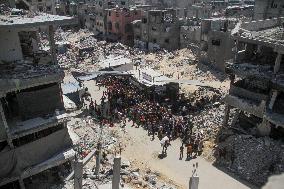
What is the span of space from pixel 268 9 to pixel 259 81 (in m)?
28.6

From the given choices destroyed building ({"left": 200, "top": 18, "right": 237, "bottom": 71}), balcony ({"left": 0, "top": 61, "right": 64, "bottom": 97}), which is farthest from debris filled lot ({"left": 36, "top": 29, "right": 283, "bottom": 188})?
balcony ({"left": 0, "top": 61, "right": 64, "bottom": 97})

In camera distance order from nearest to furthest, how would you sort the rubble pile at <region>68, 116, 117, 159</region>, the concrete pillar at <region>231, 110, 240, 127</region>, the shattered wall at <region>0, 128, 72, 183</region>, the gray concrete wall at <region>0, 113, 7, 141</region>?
the gray concrete wall at <region>0, 113, 7, 141</region>, the shattered wall at <region>0, 128, 72, 183</region>, the rubble pile at <region>68, 116, 117, 159</region>, the concrete pillar at <region>231, 110, 240, 127</region>

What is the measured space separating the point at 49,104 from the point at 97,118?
12102 millimetres

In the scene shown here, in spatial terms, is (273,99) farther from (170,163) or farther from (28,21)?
(28,21)

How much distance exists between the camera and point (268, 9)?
48781mm

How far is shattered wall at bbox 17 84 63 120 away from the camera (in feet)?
60.1

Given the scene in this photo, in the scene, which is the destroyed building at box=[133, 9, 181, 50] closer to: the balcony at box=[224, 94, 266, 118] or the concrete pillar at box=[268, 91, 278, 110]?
the balcony at box=[224, 94, 266, 118]

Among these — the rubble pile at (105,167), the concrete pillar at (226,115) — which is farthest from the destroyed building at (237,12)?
the rubble pile at (105,167)

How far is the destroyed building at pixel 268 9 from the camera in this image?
47156 mm

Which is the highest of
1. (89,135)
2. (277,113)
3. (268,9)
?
(268,9)

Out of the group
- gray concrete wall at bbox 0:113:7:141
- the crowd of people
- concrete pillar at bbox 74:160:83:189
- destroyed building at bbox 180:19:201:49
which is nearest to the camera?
concrete pillar at bbox 74:160:83:189

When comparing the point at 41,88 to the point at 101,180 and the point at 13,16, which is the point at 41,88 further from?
the point at 101,180

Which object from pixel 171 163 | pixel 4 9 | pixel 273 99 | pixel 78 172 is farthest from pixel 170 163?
pixel 4 9

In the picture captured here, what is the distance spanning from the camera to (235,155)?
23922 millimetres
